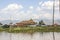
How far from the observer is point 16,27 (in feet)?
11.3

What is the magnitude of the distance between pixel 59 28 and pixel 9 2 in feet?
3.05

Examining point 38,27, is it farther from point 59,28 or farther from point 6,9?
point 6,9

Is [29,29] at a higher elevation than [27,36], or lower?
higher

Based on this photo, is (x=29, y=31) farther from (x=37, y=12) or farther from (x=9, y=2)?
(x=9, y=2)

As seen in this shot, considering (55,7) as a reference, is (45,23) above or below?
below

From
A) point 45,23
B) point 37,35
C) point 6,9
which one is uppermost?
point 6,9

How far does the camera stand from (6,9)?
3459 millimetres

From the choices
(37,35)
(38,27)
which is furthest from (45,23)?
(37,35)

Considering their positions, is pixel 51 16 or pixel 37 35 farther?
pixel 37 35

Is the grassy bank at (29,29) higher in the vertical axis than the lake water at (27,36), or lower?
higher

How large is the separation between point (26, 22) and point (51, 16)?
0.42 metres

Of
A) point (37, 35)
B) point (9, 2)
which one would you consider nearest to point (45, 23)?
point (37, 35)

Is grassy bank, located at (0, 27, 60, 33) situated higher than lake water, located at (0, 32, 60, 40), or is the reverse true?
grassy bank, located at (0, 27, 60, 33)

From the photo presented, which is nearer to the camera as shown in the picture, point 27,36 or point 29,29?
point 29,29
